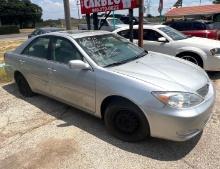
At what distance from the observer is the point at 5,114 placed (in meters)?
5.20

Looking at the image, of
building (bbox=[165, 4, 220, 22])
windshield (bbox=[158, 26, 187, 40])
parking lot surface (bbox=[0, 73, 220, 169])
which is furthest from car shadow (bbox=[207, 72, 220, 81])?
building (bbox=[165, 4, 220, 22])

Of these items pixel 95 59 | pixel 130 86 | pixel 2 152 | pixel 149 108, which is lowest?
pixel 2 152

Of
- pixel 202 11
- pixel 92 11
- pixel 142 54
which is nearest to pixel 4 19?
pixel 202 11

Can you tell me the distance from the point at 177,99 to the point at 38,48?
312 cm

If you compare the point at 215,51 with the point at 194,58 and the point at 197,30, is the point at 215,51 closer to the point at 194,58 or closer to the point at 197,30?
the point at 194,58

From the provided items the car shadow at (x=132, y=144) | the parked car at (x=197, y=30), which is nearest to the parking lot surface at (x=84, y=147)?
the car shadow at (x=132, y=144)

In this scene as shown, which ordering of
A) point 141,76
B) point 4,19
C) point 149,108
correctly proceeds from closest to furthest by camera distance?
point 149,108 < point 141,76 < point 4,19

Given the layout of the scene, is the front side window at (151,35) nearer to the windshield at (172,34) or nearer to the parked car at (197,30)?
the windshield at (172,34)

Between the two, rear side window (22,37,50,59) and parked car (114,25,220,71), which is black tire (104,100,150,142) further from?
parked car (114,25,220,71)

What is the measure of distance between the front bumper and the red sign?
492 cm

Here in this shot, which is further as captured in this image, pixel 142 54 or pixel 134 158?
pixel 142 54

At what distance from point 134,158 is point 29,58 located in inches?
121

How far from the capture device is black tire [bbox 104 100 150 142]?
3.57 metres

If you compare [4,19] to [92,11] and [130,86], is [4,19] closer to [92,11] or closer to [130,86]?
[92,11]
